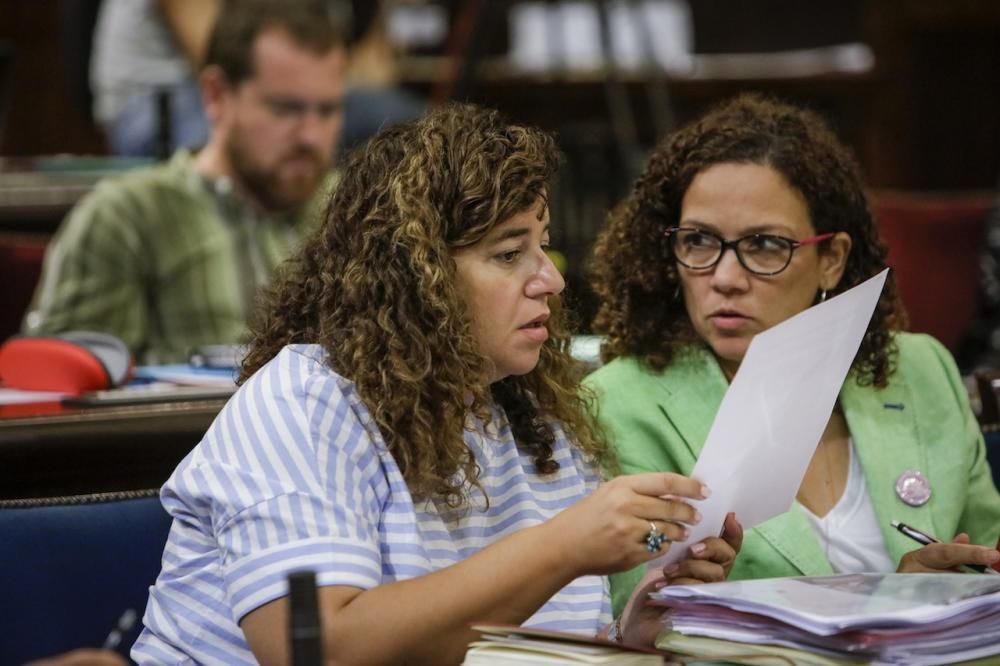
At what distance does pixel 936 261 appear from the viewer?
393 centimetres

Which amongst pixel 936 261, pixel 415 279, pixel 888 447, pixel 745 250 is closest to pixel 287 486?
pixel 415 279

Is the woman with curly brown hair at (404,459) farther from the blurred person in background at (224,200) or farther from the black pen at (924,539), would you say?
the blurred person in background at (224,200)

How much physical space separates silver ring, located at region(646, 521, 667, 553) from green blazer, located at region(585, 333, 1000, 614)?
0.47m

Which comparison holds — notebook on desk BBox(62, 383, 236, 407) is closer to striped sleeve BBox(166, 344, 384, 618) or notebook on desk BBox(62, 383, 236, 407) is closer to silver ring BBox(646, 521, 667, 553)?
striped sleeve BBox(166, 344, 384, 618)

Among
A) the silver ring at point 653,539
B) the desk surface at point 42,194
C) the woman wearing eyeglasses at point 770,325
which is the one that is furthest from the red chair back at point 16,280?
the silver ring at point 653,539

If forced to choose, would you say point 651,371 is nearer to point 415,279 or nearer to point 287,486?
point 415,279

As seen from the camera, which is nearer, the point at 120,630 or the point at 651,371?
the point at 120,630

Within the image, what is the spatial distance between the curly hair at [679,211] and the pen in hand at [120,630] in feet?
2.34

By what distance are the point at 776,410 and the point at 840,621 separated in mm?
258

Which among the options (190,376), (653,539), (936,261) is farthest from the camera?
(936,261)

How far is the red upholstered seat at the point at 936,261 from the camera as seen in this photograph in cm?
392

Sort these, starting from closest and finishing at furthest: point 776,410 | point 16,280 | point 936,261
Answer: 1. point 776,410
2. point 16,280
3. point 936,261

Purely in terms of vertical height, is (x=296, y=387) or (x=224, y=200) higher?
(x=224, y=200)

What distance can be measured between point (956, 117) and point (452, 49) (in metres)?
2.42
